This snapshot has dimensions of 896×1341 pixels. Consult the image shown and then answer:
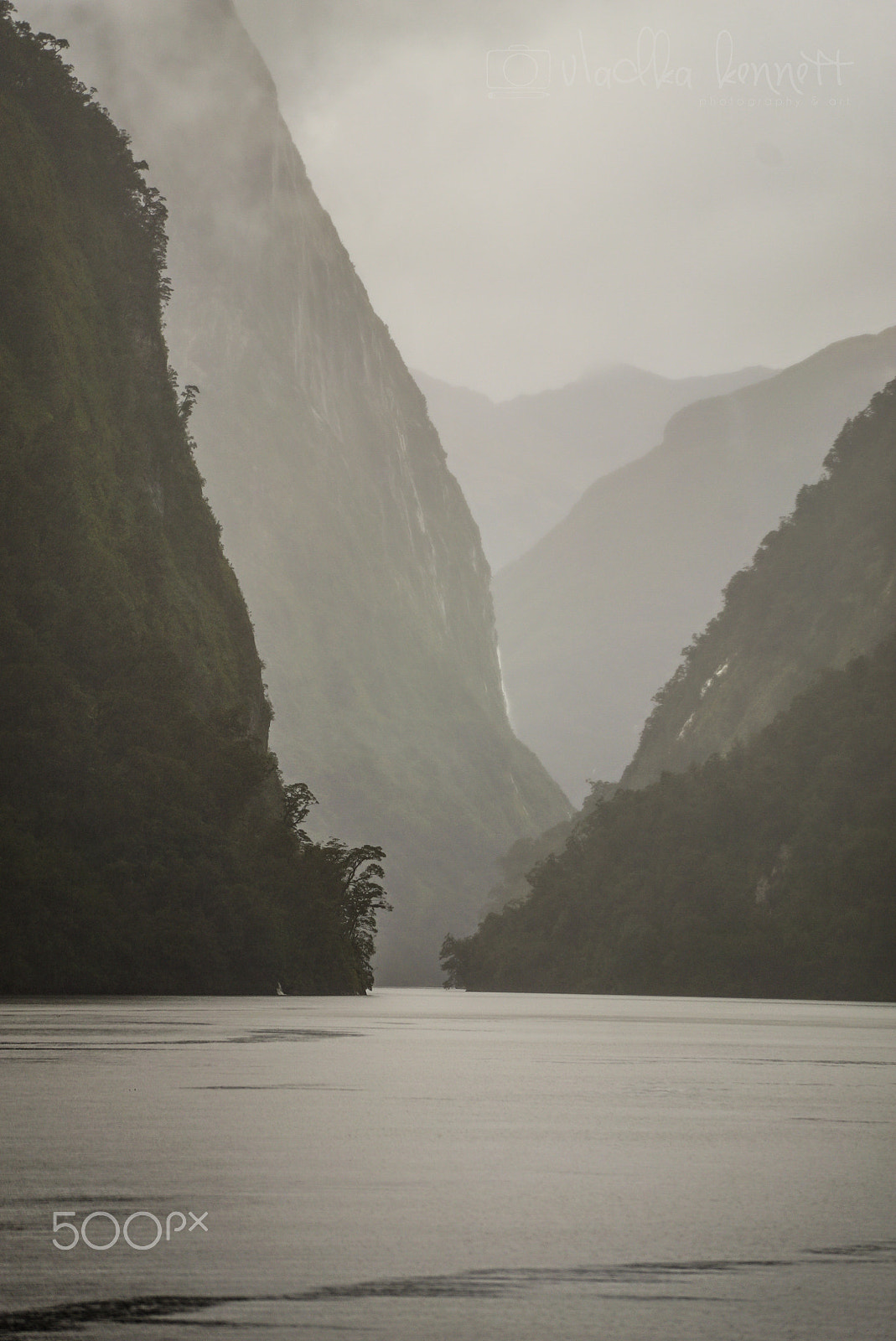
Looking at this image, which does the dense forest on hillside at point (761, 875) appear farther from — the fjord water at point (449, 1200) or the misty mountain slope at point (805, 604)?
the fjord water at point (449, 1200)

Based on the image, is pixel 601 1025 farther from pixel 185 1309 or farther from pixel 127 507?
pixel 127 507

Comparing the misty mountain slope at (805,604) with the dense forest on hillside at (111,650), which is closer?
the dense forest on hillside at (111,650)

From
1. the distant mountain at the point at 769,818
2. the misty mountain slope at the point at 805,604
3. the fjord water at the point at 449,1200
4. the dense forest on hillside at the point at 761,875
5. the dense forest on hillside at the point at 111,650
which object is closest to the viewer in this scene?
the fjord water at the point at 449,1200

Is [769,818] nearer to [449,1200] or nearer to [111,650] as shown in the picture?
[111,650]

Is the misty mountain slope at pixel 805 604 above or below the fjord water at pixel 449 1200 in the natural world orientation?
above

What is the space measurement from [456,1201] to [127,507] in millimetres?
84379

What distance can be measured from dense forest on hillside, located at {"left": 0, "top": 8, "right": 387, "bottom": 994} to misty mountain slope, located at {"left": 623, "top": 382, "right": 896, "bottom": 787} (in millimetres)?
51889

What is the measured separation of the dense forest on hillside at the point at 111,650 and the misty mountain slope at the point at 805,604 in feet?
170

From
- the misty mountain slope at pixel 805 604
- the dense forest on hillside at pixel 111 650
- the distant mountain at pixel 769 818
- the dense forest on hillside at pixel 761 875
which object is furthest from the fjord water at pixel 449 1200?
the misty mountain slope at pixel 805 604

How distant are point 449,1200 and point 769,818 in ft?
398

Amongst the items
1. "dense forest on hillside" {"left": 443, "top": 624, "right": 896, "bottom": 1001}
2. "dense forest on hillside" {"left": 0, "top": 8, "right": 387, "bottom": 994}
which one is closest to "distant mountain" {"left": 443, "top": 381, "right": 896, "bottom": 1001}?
"dense forest on hillside" {"left": 443, "top": 624, "right": 896, "bottom": 1001}

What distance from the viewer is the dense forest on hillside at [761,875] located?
113312 mm

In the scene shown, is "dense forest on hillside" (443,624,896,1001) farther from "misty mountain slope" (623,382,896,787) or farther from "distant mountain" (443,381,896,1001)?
"misty mountain slope" (623,382,896,787)

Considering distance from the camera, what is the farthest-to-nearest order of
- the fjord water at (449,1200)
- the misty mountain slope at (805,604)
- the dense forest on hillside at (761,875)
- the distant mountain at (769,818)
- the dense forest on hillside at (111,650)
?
the misty mountain slope at (805,604) → the distant mountain at (769,818) → the dense forest on hillside at (761,875) → the dense forest on hillside at (111,650) → the fjord water at (449,1200)
